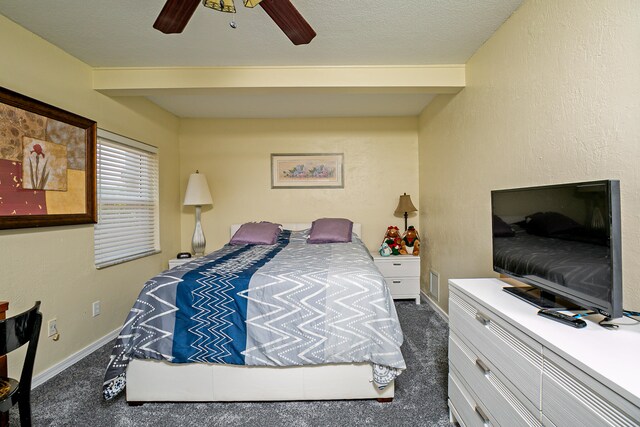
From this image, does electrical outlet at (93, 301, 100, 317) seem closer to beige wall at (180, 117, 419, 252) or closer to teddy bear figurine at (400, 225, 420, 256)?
beige wall at (180, 117, 419, 252)

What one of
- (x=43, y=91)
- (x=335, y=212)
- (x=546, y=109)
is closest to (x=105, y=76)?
(x=43, y=91)

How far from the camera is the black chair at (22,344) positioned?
40.8 inches

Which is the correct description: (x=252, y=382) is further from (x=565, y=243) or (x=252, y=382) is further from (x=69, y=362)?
(x=565, y=243)

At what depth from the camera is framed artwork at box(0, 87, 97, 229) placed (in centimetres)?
179

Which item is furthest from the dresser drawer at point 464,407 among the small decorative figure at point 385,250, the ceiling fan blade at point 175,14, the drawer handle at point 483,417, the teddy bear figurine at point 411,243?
the ceiling fan blade at point 175,14

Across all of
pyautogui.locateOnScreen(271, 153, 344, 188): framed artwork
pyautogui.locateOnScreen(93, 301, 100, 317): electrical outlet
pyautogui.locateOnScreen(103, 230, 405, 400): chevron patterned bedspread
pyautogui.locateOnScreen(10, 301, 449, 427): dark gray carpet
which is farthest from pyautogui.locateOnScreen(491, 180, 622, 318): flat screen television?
pyautogui.locateOnScreen(93, 301, 100, 317): electrical outlet

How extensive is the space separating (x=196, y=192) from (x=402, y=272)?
8.79ft

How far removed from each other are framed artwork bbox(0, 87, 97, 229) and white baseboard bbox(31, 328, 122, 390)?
102 cm

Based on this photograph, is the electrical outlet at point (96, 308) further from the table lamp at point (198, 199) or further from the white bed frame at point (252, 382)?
the table lamp at point (198, 199)

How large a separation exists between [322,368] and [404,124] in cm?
320

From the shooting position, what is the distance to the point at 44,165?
79.4 inches

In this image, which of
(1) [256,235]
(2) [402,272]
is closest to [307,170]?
(1) [256,235]

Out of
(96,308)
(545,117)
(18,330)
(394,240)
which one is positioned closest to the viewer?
(18,330)

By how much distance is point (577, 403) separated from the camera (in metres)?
0.80
